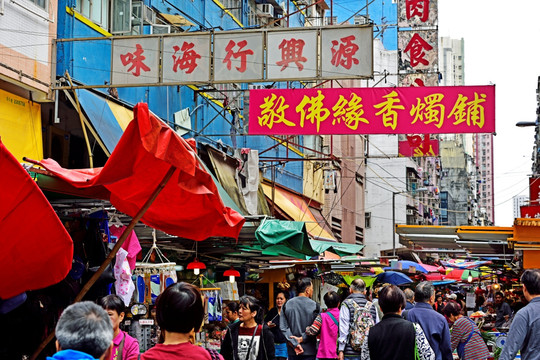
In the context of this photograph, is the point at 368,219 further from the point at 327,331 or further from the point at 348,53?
the point at 327,331

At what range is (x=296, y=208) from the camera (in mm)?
29734

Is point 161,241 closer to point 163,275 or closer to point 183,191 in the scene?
point 163,275

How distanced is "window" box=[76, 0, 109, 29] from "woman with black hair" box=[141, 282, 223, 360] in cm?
1141

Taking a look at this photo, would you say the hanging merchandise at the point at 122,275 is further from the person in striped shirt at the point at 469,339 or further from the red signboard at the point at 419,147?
the red signboard at the point at 419,147

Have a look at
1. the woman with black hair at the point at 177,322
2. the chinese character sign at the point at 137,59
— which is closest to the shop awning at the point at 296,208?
the chinese character sign at the point at 137,59

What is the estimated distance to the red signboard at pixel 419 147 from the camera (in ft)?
73.7

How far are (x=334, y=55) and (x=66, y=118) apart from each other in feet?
17.8

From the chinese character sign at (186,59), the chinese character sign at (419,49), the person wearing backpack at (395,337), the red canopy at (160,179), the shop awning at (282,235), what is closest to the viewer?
the red canopy at (160,179)

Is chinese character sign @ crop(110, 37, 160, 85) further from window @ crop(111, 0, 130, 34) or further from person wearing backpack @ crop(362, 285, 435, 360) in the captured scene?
person wearing backpack @ crop(362, 285, 435, 360)

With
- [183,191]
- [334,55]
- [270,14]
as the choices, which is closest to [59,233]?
[183,191]

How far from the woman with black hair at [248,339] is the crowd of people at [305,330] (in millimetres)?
11

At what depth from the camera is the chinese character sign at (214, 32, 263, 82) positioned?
43.6 ft

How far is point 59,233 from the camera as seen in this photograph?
549cm

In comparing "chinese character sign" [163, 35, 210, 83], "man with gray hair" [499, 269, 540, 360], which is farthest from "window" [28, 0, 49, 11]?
"man with gray hair" [499, 269, 540, 360]
